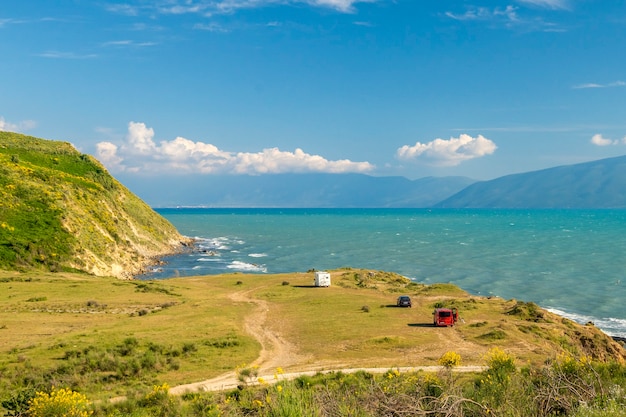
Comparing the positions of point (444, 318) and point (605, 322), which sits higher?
point (444, 318)

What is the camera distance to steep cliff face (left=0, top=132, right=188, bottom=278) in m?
77.2

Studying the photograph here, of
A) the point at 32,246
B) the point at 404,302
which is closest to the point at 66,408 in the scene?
the point at 404,302

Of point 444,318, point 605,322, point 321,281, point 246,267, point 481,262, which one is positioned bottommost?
point 605,322

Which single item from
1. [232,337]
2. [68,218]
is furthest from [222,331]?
[68,218]

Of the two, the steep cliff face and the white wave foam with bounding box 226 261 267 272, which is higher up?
the steep cliff face

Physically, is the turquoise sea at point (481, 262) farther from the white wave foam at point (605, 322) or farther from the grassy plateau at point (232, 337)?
the grassy plateau at point (232, 337)

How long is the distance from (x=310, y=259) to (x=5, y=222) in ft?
224

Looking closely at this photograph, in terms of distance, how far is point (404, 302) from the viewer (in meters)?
58.8

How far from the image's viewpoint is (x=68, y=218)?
87.2 m

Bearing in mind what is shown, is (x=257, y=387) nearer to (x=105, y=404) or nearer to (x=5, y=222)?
(x=105, y=404)

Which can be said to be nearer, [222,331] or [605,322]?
[222,331]

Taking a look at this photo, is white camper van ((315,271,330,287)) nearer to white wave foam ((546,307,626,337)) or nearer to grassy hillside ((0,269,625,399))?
grassy hillside ((0,269,625,399))

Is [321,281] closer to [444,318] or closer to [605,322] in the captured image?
[444,318]

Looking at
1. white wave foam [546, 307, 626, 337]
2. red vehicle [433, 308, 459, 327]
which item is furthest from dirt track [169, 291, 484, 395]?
white wave foam [546, 307, 626, 337]
